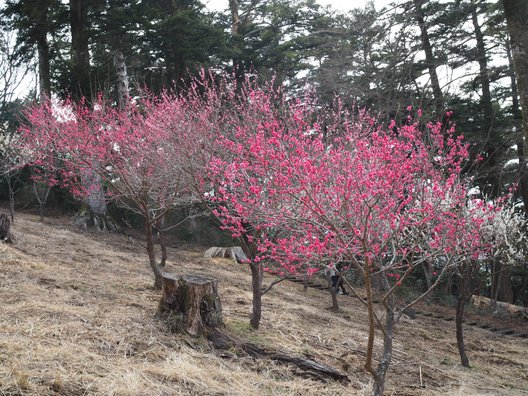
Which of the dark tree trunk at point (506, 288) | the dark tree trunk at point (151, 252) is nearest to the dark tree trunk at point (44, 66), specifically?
the dark tree trunk at point (151, 252)

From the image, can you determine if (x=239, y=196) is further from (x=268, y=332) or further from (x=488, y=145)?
(x=488, y=145)

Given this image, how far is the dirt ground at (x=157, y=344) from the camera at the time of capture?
3482 millimetres

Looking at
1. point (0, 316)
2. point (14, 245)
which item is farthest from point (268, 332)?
point (14, 245)

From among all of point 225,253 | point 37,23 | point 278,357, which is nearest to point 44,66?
point 37,23

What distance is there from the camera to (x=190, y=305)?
4.94 m

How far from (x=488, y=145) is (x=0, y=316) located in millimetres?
14078

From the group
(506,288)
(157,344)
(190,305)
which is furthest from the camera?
(506,288)

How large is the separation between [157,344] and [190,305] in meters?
0.65

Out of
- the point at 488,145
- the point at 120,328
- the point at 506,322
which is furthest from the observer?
the point at 488,145

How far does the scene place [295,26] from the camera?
72.1 feet

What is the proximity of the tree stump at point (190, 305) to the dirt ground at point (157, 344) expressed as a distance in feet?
0.50

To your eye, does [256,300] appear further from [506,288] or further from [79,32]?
[506,288]

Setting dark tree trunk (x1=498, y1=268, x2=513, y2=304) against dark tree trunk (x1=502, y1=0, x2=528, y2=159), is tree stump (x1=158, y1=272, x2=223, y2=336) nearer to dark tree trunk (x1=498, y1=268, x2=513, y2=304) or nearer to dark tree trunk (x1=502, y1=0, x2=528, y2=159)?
dark tree trunk (x1=502, y1=0, x2=528, y2=159)

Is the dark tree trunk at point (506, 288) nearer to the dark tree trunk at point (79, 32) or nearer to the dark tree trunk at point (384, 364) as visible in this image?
the dark tree trunk at point (384, 364)
